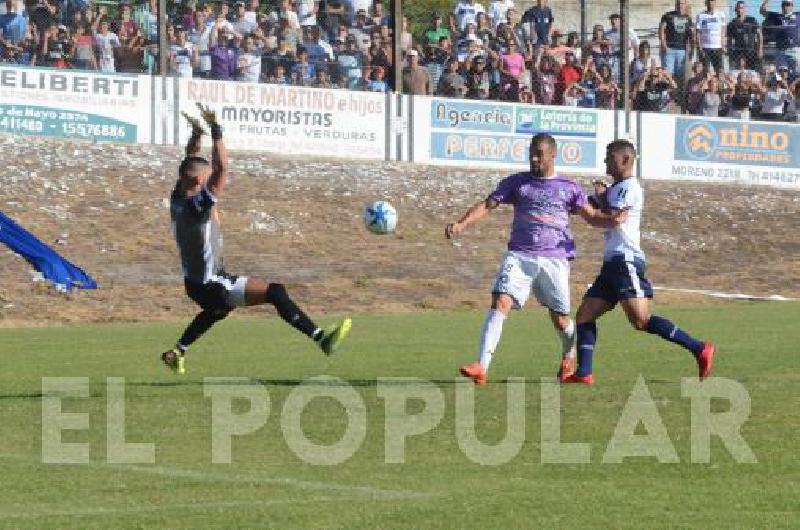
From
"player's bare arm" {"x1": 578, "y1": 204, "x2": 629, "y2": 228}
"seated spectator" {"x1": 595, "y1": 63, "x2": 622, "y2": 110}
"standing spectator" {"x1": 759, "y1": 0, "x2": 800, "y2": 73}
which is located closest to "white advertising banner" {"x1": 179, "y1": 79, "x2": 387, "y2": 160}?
"seated spectator" {"x1": 595, "y1": 63, "x2": 622, "y2": 110}

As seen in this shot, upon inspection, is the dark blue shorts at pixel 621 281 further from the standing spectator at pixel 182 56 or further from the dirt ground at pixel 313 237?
the standing spectator at pixel 182 56

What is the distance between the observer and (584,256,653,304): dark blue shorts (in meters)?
14.9

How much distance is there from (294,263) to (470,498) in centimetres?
2074

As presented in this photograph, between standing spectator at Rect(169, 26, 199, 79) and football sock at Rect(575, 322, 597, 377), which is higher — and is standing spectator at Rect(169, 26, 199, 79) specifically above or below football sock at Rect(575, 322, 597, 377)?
above

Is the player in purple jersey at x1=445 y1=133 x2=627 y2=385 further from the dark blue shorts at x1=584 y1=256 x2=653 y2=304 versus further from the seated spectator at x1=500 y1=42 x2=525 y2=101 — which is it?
the seated spectator at x1=500 y1=42 x2=525 y2=101

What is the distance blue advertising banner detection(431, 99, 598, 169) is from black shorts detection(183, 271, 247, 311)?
831 inches

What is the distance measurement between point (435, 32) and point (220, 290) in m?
23.1

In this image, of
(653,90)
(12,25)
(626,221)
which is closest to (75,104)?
(12,25)

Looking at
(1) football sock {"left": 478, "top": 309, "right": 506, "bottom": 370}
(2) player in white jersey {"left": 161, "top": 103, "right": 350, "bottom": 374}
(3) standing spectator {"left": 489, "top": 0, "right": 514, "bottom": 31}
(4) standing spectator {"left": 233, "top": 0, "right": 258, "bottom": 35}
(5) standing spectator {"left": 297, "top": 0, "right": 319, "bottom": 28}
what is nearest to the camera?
(2) player in white jersey {"left": 161, "top": 103, "right": 350, "bottom": 374}

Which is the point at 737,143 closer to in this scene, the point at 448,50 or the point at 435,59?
the point at 448,50

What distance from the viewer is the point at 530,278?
14789 millimetres

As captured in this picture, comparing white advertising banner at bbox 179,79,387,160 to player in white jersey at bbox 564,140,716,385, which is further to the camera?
white advertising banner at bbox 179,79,387,160

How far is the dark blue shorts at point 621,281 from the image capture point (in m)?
14.9

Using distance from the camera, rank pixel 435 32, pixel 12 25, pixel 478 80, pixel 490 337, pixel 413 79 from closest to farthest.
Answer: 1. pixel 490 337
2. pixel 12 25
3. pixel 413 79
4. pixel 478 80
5. pixel 435 32
